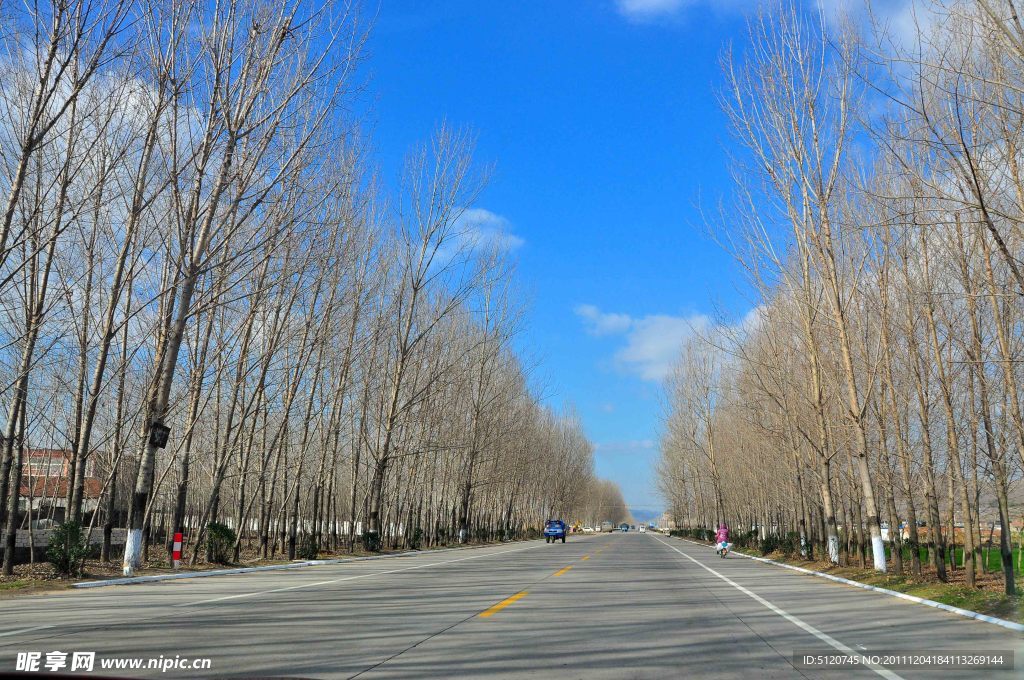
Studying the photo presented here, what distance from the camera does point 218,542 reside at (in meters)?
21.3

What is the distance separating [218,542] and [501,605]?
12.7 m

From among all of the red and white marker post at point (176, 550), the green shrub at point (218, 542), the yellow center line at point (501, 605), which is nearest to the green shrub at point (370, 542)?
the green shrub at point (218, 542)

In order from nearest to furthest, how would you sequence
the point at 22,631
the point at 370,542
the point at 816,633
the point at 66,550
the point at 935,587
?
the point at 22,631 < the point at 816,633 < the point at 935,587 < the point at 66,550 < the point at 370,542

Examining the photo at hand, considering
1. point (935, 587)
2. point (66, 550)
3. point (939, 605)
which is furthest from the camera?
point (66, 550)

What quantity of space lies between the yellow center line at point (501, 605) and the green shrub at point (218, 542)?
437 inches

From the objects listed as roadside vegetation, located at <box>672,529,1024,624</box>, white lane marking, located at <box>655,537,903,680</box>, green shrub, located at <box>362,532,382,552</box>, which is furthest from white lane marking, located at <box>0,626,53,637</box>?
green shrub, located at <box>362,532,382,552</box>

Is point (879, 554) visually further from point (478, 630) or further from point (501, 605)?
point (478, 630)

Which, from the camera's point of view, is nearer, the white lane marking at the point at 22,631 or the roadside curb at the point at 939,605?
the white lane marking at the point at 22,631

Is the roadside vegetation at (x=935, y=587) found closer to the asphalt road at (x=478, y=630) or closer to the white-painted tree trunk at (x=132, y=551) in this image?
the asphalt road at (x=478, y=630)

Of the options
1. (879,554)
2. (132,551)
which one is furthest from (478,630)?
(879,554)

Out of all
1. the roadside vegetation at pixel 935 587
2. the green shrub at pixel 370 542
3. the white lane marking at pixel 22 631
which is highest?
the white lane marking at pixel 22 631

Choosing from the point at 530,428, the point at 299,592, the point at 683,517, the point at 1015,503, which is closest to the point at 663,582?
the point at 299,592

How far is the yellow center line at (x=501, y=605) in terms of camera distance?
10.5m

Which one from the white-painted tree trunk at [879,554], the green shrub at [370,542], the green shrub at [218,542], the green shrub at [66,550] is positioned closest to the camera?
the green shrub at [66,550]
